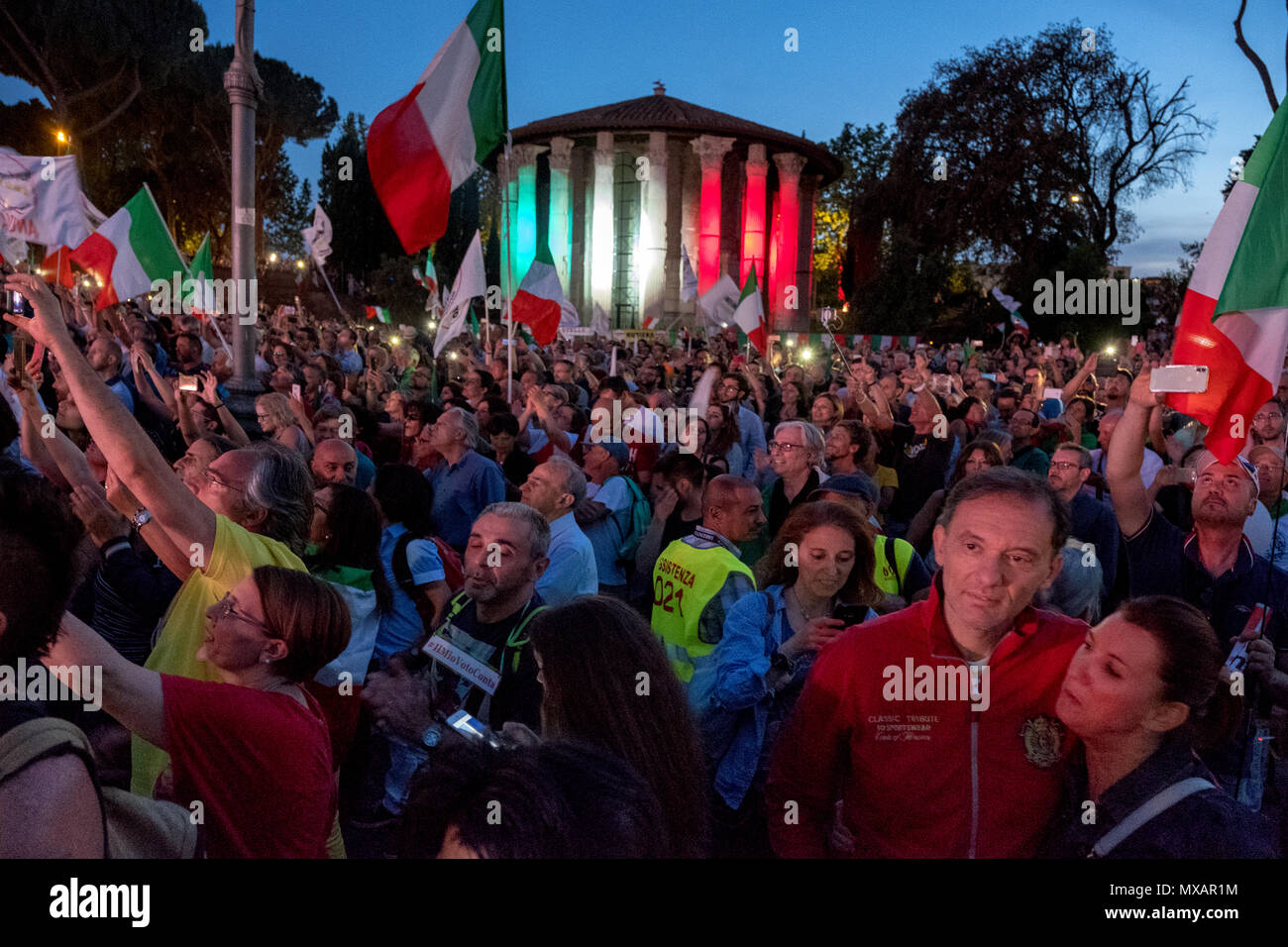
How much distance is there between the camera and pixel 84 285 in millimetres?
17391

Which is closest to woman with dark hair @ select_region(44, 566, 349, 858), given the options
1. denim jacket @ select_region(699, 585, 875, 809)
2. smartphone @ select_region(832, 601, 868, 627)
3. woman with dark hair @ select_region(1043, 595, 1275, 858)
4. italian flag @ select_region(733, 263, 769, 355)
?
denim jacket @ select_region(699, 585, 875, 809)

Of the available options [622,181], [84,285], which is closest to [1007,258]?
[622,181]

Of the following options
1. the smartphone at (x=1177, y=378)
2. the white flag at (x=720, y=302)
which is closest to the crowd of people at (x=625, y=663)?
the smartphone at (x=1177, y=378)

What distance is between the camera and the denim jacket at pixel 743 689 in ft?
10.1

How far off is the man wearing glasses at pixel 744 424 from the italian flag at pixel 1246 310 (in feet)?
12.1

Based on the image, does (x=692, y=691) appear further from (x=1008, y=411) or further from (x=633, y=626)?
(x=1008, y=411)

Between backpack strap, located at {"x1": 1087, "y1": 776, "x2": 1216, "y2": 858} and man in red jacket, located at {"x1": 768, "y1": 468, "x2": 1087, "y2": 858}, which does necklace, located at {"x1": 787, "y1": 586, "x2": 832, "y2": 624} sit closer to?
man in red jacket, located at {"x1": 768, "y1": 468, "x2": 1087, "y2": 858}

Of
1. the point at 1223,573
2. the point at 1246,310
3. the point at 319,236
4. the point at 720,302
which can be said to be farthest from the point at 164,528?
the point at 720,302

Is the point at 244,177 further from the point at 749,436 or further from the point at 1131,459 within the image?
the point at 1131,459

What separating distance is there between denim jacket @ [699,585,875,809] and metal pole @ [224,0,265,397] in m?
4.92
